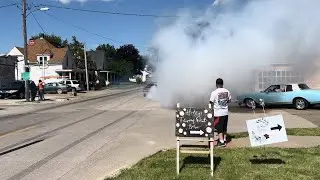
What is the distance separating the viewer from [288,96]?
1004 inches

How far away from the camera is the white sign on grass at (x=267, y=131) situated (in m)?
9.48

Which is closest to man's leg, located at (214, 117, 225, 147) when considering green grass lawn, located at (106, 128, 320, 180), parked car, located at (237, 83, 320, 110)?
green grass lawn, located at (106, 128, 320, 180)

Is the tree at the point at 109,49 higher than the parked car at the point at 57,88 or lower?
higher

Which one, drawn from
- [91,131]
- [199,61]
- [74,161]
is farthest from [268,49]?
[74,161]

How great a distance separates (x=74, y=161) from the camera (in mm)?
10617

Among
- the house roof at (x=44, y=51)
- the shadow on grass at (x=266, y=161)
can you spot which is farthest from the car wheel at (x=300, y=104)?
the house roof at (x=44, y=51)

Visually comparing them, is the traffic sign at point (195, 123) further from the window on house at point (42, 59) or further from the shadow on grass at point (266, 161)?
the window on house at point (42, 59)

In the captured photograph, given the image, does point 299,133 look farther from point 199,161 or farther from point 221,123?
point 199,161

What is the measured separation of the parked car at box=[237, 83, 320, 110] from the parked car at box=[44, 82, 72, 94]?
34.2 metres

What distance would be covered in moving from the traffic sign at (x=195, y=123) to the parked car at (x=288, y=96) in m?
16.6

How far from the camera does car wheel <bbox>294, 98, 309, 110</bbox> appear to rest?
81.5 feet

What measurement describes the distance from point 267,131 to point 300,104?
16.3 metres

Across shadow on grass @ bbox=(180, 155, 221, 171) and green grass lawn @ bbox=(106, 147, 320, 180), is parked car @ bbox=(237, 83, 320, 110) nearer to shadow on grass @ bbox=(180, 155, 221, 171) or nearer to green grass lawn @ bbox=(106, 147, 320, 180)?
green grass lawn @ bbox=(106, 147, 320, 180)

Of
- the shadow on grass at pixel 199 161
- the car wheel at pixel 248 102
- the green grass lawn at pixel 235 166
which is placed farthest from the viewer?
the car wheel at pixel 248 102
